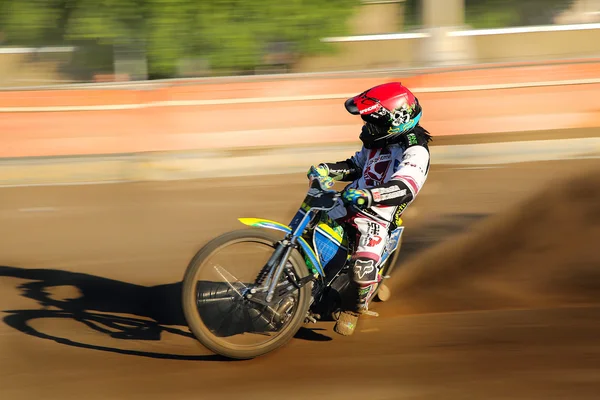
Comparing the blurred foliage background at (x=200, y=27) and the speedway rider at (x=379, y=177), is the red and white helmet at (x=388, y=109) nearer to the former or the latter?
the speedway rider at (x=379, y=177)

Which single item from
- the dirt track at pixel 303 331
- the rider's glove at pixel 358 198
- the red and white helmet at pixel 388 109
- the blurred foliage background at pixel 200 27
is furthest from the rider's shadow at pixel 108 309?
the blurred foliage background at pixel 200 27

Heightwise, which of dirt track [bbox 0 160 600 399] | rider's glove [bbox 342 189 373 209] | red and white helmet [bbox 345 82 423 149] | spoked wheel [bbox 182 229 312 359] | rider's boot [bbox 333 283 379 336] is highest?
red and white helmet [bbox 345 82 423 149]

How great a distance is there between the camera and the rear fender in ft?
16.1

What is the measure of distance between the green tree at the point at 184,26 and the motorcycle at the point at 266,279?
8.61 meters

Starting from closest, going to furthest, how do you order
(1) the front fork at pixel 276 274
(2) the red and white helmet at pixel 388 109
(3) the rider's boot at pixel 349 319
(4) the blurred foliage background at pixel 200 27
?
1. (1) the front fork at pixel 276 274
2. (2) the red and white helmet at pixel 388 109
3. (3) the rider's boot at pixel 349 319
4. (4) the blurred foliage background at pixel 200 27

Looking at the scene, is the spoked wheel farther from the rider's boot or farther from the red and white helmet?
the red and white helmet

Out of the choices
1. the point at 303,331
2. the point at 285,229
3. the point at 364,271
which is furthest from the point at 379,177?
the point at 303,331

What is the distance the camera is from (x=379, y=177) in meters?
5.29

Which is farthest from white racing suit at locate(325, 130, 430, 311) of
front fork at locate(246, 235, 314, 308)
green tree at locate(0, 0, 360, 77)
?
green tree at locate(0, 0, 360, 77)

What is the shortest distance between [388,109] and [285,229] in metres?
0.99

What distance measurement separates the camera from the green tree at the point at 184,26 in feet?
44.8

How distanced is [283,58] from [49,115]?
14.8ft

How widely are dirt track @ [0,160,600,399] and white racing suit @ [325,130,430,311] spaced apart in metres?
0.53

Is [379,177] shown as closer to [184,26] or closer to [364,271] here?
[364,271]
